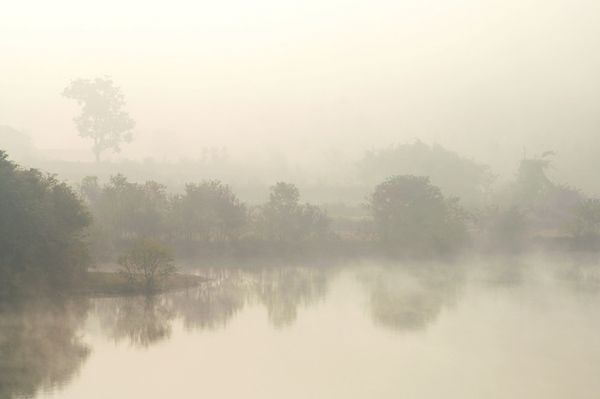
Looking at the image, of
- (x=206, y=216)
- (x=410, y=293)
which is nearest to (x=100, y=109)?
(x=206, y=216)

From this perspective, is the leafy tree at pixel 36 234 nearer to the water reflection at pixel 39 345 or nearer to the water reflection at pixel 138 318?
the water reflection at pixel 39 345

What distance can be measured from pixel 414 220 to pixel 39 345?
2640 inches

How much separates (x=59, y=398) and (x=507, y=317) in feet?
109

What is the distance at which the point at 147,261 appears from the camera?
57250 millimetres

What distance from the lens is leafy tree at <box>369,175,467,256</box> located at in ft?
313

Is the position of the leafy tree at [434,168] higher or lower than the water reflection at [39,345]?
higher

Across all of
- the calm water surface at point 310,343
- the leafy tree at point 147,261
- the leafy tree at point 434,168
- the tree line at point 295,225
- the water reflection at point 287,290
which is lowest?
the calm water surface at point 310,343

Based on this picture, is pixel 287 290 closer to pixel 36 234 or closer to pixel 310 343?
pixel 310 343

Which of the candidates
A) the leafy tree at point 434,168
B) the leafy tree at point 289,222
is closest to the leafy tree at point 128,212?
the leafy tree at point 289,222

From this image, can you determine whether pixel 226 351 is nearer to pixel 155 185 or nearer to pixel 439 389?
pixel 439 389

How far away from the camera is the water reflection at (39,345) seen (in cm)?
2964

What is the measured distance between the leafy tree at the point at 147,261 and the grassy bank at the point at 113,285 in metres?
0.62

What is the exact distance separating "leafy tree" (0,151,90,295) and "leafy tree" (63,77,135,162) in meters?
78.2

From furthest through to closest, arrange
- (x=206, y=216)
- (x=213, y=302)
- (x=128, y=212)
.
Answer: (x=206, y=216) → (x=128, y=212) → (x=213, y=302)
